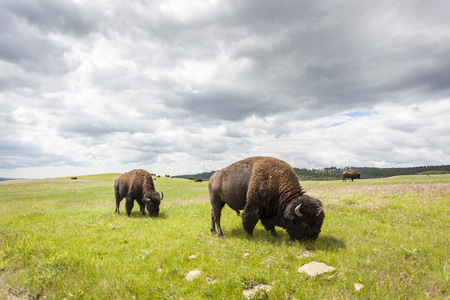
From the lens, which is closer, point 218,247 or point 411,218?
point 218,247

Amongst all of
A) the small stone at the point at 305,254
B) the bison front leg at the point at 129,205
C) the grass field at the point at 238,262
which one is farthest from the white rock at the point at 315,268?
the bison front leg at the point at 129,205

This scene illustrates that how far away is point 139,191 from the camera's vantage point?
16.1 meters

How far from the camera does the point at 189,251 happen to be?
750cm

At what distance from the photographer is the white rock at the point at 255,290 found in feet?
15.4

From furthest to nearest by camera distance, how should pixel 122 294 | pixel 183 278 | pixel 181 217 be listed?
pixel 181 217, pixel 183 278, pixel 122 294

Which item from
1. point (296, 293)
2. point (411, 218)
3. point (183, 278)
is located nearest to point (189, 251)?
point (183, 278)

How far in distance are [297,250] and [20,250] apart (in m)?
9.51

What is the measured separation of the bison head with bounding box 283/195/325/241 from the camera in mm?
7500

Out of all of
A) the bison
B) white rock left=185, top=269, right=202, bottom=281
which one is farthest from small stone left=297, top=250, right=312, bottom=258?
the bison

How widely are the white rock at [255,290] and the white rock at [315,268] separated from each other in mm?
1059

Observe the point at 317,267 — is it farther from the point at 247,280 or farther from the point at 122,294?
the point at 122,294

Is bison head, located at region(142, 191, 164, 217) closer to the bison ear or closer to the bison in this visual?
the bison

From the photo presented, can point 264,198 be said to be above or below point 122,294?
above

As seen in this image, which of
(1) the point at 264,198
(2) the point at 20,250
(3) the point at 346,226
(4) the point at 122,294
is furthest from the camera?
(3) the point at 346,226
